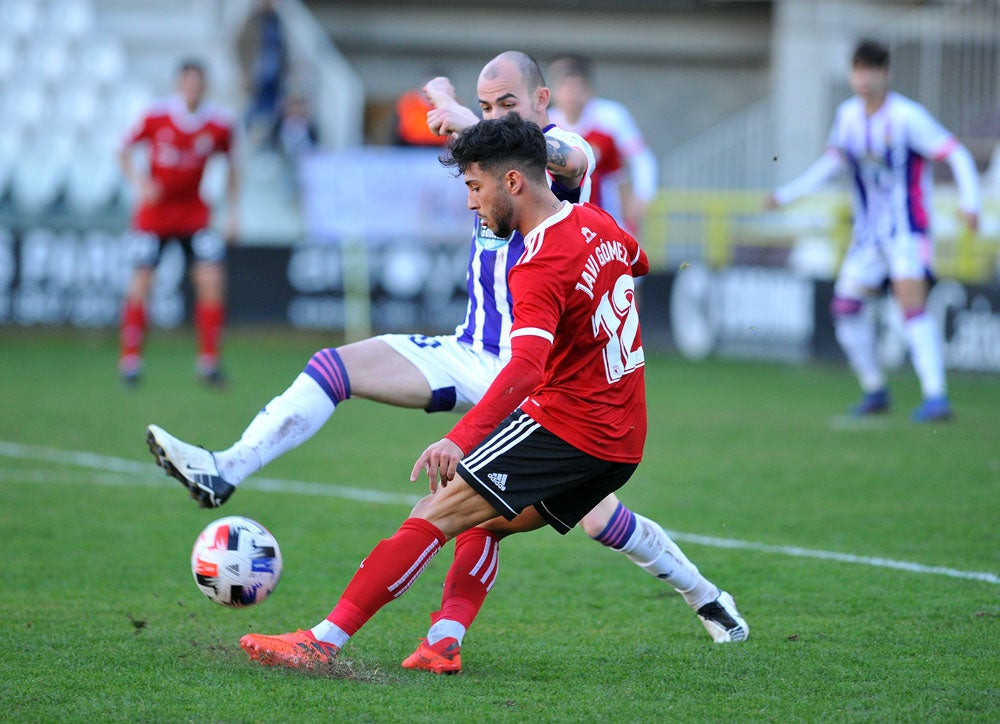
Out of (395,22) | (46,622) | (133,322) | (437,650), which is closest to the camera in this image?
(437,650)

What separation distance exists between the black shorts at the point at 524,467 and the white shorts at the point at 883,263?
640 centimetres

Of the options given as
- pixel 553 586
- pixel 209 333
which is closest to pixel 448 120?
pixel 553 586

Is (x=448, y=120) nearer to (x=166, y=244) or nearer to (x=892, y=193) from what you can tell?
(x=892, y=193)

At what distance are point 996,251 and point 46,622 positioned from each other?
1340cm

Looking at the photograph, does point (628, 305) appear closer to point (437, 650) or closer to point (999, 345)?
point (437, 650)

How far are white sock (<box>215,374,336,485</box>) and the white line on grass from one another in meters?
2.33

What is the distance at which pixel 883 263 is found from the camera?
1016 centimetres

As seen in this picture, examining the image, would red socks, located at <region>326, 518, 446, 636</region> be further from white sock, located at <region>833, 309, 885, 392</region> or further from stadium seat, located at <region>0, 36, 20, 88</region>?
stadium seat, located at <region>0, 36, 20, 88</region>

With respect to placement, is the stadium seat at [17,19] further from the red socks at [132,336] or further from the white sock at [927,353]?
the white sock at [927,353]

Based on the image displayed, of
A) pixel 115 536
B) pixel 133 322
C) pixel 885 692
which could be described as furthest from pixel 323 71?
pixel 885 692

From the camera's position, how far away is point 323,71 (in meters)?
20.5

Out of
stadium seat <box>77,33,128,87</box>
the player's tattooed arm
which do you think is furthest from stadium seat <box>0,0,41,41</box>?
the player's tattooed arm

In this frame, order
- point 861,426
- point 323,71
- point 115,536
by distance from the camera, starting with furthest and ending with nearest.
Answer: point 323,71
point 861,426
point 115,536

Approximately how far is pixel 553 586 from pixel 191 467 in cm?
179
